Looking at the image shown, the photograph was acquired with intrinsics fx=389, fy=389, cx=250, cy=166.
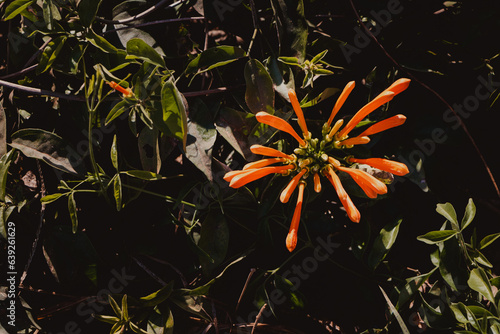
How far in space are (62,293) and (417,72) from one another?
2.51 meters

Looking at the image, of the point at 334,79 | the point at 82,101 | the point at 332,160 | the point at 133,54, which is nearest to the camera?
the point at 133,54

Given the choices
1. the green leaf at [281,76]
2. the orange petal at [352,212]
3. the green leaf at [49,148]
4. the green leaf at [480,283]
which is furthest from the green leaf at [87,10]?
the green leaf at [480,283]

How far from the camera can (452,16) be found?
7.63 ft

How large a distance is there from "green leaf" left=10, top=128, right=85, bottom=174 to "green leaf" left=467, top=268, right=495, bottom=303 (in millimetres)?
2014

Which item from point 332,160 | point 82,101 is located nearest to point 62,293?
point 82,101

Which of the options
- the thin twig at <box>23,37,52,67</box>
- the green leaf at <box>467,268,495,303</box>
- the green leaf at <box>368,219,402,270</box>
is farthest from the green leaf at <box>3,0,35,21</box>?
the green leaf at <box>467,268,495,303</box>

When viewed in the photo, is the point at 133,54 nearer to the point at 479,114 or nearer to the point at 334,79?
the point at 334,79

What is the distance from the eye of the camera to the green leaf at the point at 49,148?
2021 millimetres

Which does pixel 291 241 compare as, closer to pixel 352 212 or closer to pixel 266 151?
pixel 352 212

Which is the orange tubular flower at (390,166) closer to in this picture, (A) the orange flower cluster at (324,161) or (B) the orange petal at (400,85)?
(A) the orange flower cluster at (324,161)

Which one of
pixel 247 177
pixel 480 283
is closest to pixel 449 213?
pixel 480 283

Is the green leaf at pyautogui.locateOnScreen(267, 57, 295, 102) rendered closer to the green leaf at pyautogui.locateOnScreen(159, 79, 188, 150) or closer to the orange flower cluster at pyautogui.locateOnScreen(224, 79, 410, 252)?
the orange flower cluster at pyautogui.locateOnScreen(224, 79, 410, 252)

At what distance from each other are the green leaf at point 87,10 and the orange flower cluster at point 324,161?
0.92m

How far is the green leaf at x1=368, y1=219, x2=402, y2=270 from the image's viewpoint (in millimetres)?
2078
